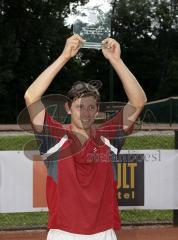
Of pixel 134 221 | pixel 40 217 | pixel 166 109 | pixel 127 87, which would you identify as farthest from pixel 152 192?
pixel 166 109

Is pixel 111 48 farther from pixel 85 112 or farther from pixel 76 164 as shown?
pixel 76 164

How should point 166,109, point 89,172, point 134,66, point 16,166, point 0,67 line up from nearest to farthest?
point 89,172
point 16,166
point 166,109
point 0,67
point 134,66

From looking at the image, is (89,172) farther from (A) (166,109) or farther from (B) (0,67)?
(B) (0,67)

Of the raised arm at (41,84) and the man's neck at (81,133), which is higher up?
the raised arm at (41,84)

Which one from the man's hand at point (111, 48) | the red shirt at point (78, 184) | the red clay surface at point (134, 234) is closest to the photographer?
the red shirt at point (78, 184)

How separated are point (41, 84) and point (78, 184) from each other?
0.51 metres

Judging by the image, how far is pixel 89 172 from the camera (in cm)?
254

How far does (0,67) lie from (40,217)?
3265 centimetres

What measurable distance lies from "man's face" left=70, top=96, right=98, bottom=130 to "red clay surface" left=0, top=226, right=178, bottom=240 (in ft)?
15.7

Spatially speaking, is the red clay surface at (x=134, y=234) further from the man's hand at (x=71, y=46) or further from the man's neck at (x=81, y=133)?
the man's hand at (x=71, y=46)

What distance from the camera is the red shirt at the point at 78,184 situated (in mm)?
2527

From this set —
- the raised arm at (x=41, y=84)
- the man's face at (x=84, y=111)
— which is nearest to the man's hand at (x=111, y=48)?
the raised arm at (x=41, y=84)

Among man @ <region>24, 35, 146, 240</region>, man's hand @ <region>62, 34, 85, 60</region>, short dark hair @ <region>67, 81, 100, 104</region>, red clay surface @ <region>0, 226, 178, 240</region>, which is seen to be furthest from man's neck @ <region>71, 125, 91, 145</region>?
red clay surface @ <region>0, 226, 178, 240</region>

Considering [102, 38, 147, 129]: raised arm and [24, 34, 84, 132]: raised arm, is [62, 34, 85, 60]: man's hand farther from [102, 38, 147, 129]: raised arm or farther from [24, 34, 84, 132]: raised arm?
[102, 38, 147, 129]: raised arm
